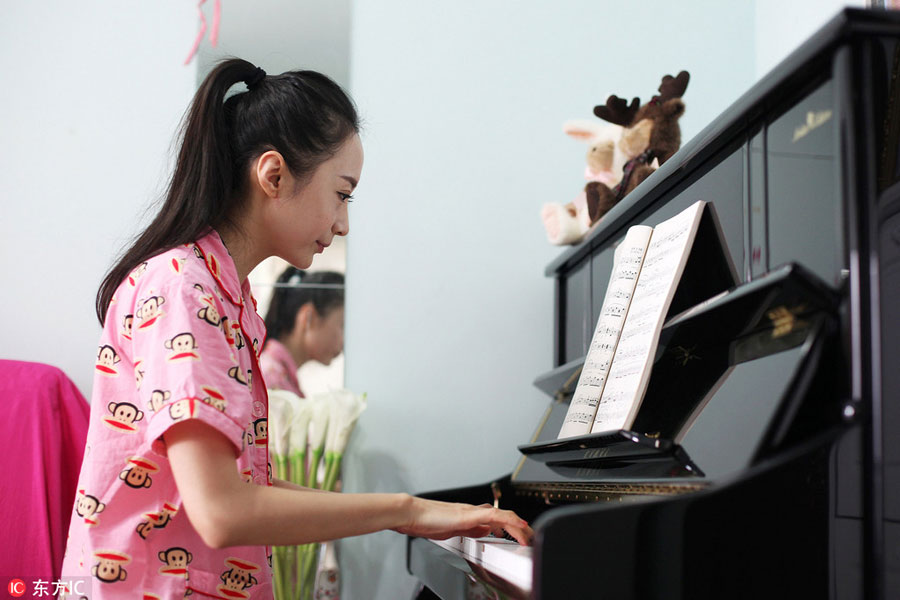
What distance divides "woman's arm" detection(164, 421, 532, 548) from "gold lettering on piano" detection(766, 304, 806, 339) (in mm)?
420

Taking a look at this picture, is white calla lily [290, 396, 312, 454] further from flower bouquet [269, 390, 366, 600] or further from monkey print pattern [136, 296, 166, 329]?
monkey print pattern [136, 296, 166, 329]

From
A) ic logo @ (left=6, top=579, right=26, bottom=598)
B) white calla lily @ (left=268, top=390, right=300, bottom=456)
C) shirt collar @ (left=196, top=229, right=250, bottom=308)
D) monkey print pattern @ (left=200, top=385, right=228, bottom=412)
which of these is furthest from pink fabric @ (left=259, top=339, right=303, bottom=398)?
monkey print pattern @ (left=200, top=385, right=228, bottom=412)

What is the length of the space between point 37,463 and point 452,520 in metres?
1.25

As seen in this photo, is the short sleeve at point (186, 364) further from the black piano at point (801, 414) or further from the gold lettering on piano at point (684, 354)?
the gold lettering on piano at point (684, 354)

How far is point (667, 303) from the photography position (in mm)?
1212

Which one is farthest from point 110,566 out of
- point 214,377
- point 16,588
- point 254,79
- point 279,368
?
point 279,368

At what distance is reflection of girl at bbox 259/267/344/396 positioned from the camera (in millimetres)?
2252

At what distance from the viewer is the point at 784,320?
39.4 inches

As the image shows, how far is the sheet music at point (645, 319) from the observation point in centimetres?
122

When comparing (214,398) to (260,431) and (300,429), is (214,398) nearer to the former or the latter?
(260,431)

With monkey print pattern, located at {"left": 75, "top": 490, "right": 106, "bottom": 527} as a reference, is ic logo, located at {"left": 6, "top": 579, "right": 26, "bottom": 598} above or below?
below

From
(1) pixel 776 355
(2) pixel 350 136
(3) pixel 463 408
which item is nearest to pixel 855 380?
(1) pixel 776 355

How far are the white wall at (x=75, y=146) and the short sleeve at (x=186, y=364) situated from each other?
1.35 m

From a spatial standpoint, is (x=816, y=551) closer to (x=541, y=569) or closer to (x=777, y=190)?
(x=541, y=569)
